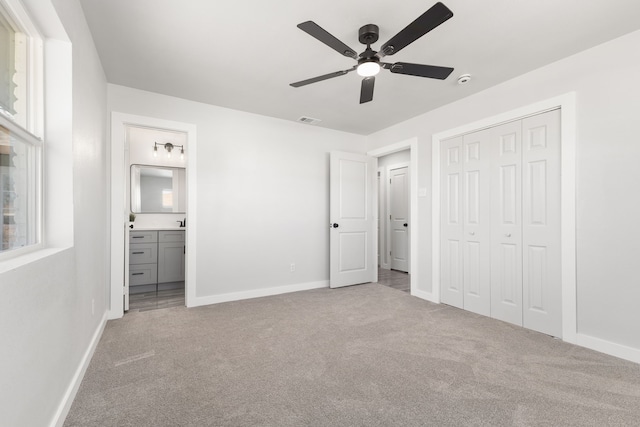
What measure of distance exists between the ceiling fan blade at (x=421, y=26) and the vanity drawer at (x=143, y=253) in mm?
4029

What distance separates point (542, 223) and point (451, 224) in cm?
95

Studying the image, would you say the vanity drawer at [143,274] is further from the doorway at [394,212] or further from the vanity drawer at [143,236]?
the doorway at [394,212]

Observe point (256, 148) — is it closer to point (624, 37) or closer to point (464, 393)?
point (464, 393)

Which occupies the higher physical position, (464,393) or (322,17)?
(322,17)

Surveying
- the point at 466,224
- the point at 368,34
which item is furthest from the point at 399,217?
the point at 368,34

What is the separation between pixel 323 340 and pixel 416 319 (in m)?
1.11

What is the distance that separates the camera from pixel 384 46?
191cm

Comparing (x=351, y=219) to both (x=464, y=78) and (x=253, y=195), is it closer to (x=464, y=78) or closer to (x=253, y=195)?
(x=253, y=195)

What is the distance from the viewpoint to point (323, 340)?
8.30 ft

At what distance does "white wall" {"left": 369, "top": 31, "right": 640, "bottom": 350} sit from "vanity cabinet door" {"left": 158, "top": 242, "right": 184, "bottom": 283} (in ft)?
15.6

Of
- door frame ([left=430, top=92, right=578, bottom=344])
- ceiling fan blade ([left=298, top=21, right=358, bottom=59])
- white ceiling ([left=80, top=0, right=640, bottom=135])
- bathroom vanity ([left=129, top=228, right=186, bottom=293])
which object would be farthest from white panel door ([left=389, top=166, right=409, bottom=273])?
ceiling fan blade ([left=298, top=21, right=358, bottom=59])

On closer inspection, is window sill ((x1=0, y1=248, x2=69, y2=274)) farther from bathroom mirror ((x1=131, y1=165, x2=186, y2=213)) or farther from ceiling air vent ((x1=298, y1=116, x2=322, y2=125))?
bathroom mirror ((x1=131, y1=165, x2=186, y2=213))

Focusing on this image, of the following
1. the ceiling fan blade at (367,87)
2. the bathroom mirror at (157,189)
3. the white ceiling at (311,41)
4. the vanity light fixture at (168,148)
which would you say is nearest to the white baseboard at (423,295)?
the white ceiling at (311,41)

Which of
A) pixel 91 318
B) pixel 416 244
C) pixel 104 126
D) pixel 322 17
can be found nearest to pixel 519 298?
pixel 416 244
